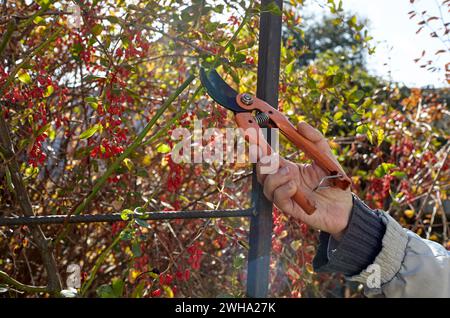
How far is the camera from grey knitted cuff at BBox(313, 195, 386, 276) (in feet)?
4.51

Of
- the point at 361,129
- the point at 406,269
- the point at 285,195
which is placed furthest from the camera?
the point at 361,129

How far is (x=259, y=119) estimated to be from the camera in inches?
48.7

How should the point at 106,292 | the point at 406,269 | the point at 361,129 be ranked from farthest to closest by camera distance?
the point at 361,129
the point at 406,269
the point at 106,292

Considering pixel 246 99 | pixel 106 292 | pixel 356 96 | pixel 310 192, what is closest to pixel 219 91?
pixel 246 99

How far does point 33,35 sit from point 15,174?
0.68 m

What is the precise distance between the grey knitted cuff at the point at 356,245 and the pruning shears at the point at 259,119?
130 mm

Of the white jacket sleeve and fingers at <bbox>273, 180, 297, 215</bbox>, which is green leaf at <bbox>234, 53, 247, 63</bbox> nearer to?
fingers at <bbox>273, 180, 297, 215</bbox>

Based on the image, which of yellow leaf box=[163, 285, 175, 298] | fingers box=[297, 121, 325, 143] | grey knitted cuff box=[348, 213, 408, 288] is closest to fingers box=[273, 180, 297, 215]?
fingers box=[297, 121, 325, 143]

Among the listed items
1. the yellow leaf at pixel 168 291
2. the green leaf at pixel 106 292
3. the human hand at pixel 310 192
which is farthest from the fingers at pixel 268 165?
the yellow leaf at pixel 168 291

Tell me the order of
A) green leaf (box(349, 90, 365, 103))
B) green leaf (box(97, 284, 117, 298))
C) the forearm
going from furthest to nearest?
green leaf (box(349, 90, 365, 103)) < the forearm < green leaf (box(97, 284, 117, 298))

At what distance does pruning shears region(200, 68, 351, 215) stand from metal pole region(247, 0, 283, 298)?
Answer: 6 cm

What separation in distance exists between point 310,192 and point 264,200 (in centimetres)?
17

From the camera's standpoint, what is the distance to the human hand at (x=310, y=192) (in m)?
1.24

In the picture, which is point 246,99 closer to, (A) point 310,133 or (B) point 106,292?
(A) point 310,133
